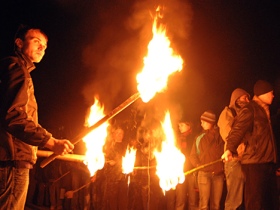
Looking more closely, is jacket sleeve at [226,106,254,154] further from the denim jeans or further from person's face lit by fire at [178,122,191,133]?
person's face lit by fire at [178,122,191,133]

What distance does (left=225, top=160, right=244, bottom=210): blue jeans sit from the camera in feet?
19.9

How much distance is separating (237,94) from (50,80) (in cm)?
1468

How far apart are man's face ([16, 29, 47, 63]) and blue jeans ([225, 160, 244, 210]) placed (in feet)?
14.9

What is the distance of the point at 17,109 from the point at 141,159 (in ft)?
18.0

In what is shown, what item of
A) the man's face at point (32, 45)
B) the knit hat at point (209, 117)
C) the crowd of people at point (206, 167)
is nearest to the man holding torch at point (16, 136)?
the man's face at point (32, 45)

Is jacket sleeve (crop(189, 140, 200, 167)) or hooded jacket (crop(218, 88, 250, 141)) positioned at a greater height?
hooded jacket (crop(218, 88, 250, 141))

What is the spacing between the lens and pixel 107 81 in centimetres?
1630

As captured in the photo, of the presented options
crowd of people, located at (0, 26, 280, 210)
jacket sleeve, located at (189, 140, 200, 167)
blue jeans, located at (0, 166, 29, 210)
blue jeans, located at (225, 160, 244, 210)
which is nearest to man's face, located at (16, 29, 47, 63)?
crowd of people, located at (0, 26, 280, 210)

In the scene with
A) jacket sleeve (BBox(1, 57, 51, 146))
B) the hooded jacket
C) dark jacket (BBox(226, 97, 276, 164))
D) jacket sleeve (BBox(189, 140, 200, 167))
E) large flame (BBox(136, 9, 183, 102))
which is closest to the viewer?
jacket sleeve (BBox(1, 57, 51, 146))

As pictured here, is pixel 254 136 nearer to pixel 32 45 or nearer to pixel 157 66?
pixel 157 66

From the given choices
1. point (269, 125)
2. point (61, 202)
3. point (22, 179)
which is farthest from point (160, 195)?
point (22, 179)

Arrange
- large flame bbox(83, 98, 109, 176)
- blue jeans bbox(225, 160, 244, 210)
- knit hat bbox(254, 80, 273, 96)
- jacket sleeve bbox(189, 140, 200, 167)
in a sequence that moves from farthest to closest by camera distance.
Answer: jacket sleeve bbox(189, 140, 200, 167) → blue jeans bbox(225, 160, 244, 210) → large flame bbox(83, 98, 109, 176) → knit hat bbox(254, 80, 273, 96)

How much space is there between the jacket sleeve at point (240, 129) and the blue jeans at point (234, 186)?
135cm

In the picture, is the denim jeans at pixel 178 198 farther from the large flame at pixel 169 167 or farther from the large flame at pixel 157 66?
the large flame at pixel 157 66
